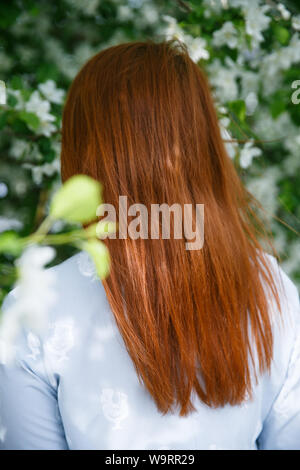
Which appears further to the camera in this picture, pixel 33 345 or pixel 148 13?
pixel 148 13

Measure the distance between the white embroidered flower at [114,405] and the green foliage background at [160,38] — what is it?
2.28ft

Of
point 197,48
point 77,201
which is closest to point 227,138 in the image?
point 197,48

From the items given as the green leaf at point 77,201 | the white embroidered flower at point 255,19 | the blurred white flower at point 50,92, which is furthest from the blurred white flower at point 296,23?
the green leaf at point 77,201

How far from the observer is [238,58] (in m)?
1.60

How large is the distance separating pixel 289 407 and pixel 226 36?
1.20 metres

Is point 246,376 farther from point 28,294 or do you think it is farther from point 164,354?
point 28,294

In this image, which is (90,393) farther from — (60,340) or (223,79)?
(223,79)

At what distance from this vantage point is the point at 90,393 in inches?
28.8

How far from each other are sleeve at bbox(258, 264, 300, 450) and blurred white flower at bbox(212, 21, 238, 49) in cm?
96

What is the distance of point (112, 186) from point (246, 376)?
16.5 inches

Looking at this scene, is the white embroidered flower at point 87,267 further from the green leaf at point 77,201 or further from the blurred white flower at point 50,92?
the blurred white flower at point 50,92

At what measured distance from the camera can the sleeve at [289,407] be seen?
0.82 metres

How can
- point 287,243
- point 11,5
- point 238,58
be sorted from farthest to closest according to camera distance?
1. point 287,243
2. point 238,58
3. point 11,5

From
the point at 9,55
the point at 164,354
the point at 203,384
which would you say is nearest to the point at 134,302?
the point at 164,354
